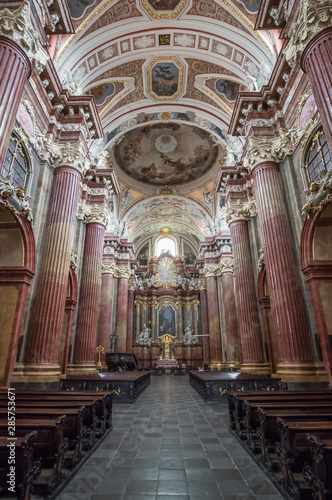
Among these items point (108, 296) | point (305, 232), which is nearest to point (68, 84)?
point (305, 232)

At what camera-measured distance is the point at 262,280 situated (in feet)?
38.4

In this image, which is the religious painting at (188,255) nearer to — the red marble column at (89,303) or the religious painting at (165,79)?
the religious painting at (165,79)

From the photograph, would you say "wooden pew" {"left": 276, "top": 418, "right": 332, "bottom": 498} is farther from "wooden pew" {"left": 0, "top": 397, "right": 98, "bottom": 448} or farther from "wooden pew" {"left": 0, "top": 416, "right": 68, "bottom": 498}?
"wooden pew" {"left": 0, "top": 397, "right": 98, "bottom": 448}

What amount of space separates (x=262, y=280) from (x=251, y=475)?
9.11 meters

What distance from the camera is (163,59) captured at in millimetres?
13469

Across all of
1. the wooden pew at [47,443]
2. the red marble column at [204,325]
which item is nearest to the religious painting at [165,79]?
the wooden pew at [47,443]

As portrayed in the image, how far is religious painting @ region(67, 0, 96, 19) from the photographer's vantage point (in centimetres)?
1032

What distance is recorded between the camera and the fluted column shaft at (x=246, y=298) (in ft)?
36.6

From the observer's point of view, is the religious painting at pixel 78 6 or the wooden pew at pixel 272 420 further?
the religious painting at pixel 78 6

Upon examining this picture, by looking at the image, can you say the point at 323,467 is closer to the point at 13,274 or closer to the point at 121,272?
the point at 13,274

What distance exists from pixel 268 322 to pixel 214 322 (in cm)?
997

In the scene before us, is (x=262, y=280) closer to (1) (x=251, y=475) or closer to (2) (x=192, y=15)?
(1) (x=251, y=475)

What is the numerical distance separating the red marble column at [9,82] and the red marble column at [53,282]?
3488 millimetres

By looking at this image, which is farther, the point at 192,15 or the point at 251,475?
the point at 192,15
